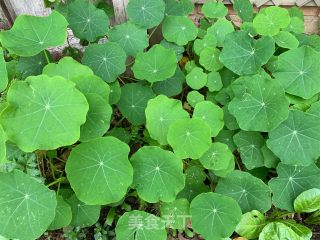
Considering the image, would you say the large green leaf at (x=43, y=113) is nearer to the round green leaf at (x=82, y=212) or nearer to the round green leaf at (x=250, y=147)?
the round green leaf at (x=82, y=212)

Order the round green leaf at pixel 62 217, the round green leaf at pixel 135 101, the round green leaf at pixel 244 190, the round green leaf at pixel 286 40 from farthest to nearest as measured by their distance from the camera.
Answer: the round green leaf at pixel 286 40, the round green leaf at pixel 135 101, the round green leaf at pixel 244 190, the round green leaf at pixel 62 217

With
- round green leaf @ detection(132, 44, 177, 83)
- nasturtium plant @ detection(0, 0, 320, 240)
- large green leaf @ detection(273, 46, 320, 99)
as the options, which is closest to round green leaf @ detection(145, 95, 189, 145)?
nasturtium plant @ detection(0, 0, 320, 240)

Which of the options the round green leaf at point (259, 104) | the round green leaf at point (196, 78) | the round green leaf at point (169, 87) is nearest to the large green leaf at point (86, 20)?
the round green leaf at point (169, 87)

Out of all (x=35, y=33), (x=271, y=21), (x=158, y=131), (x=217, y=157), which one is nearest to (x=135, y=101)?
(x=158, y=131)

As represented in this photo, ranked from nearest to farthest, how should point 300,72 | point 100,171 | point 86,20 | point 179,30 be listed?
point 100,171, point 300,72, point 86,20, point 179,30

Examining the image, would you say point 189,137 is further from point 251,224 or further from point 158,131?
point 251,224

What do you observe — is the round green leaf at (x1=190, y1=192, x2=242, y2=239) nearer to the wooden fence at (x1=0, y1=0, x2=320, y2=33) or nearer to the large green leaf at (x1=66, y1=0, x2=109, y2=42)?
the large green leaf at (x1=66, y1=0, x2=109, y2=42)
